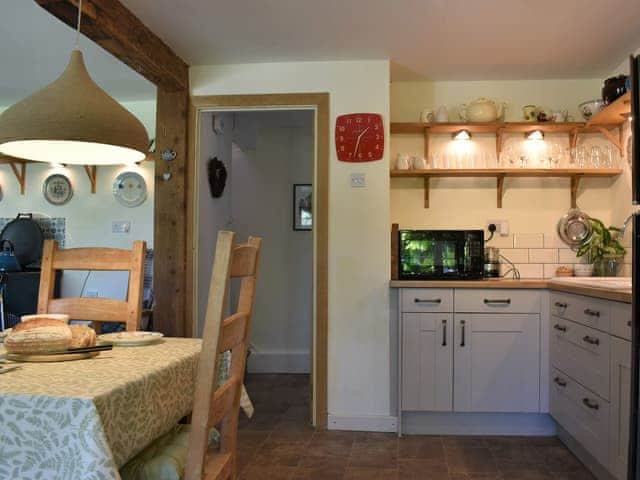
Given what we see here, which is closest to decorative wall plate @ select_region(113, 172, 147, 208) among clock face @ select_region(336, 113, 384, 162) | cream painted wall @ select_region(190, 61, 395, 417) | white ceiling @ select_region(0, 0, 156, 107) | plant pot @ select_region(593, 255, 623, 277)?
white ceiling @ select_region(0, 0, 156, 107)

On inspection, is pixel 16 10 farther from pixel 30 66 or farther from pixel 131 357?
pixel 131 357

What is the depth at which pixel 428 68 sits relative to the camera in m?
3.25

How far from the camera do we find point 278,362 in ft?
14.8

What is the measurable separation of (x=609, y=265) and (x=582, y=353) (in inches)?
38.1

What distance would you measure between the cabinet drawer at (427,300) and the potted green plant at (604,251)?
1010mm

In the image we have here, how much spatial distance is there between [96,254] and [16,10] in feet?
4.91

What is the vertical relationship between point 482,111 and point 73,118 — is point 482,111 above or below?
above

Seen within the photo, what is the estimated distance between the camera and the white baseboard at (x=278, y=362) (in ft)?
14.8

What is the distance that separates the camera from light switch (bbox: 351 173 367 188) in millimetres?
3125

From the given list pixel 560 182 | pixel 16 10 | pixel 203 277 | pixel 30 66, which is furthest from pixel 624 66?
pixel 30 66

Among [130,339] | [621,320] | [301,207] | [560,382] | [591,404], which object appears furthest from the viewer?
[301,207]

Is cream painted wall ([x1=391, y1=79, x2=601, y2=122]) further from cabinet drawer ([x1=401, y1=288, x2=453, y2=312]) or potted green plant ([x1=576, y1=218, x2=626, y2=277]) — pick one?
cabinet drawer ([x1=401, y1=288, x2=453, y2=312])

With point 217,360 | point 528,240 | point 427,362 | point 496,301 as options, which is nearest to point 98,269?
point 217,360

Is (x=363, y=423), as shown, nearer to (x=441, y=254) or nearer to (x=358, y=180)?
(x=441, y=254)
